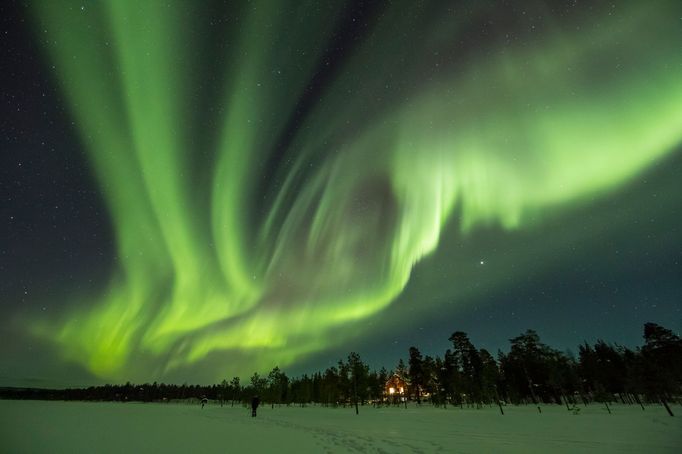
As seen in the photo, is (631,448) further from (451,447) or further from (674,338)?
(674,338)

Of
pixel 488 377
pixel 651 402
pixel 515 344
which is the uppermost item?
pixel 515 344

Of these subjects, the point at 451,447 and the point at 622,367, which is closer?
the point at 451,447

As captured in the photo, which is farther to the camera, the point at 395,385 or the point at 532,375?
the point at 395,385

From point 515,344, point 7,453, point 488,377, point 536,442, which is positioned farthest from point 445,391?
point 7,453

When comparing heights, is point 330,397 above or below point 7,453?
above

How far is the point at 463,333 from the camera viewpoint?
8456 cm

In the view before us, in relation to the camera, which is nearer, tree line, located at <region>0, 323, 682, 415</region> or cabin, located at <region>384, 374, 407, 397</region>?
tree line, located at <region>0, 323, 682, 415</region>

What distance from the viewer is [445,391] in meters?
86.4

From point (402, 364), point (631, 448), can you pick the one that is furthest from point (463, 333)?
point (631, 448)

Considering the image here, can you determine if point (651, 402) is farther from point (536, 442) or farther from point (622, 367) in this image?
point (536, 442)

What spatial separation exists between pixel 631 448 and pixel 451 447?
9.17 metres

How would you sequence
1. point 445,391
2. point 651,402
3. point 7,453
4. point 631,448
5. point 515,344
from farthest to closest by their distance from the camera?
point 445,391, point 515,344, point 651,402, point 631,448, point 7,453

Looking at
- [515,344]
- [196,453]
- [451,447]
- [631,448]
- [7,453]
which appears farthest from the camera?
[515,344]

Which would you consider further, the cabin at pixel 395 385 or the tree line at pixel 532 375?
the cabin at pixel 395 385
